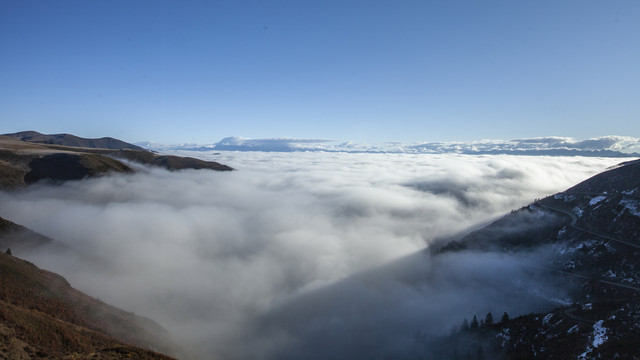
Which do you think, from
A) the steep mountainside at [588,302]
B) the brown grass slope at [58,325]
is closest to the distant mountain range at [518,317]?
the brown grass slope at [58,325]

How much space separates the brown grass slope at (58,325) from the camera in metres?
53.1

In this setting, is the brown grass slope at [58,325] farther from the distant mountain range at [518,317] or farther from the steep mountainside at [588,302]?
the steep mountainside at [588,302]

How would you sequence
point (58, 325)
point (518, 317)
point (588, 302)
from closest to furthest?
point (58, 325) → point (588, 302) → point (518, 317)

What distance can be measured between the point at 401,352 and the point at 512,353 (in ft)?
186

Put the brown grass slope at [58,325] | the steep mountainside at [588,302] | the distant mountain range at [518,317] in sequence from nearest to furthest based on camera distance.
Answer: the brown grass slope at [58,325]
the distant mountain range at [518,317]
the steep mountainside at [588,302]

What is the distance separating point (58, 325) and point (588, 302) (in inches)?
7612

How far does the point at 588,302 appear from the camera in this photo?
132 metres

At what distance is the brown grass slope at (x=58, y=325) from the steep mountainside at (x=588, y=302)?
121644 millimetres

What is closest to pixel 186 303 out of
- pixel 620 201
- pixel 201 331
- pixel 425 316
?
pixel 201 331

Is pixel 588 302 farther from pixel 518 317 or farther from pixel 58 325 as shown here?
pixel 58 325

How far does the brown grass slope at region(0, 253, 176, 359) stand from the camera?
53.1m

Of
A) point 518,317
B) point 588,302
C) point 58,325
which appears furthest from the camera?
point 518,317

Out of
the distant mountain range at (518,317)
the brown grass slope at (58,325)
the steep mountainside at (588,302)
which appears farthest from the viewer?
the steep mountainside at (588,302)

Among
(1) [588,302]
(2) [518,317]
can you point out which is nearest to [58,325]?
(2) [518,317]
